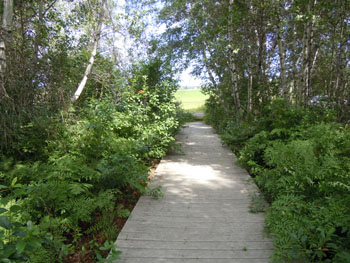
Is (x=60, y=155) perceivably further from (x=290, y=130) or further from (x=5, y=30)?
(x=290, y=130)

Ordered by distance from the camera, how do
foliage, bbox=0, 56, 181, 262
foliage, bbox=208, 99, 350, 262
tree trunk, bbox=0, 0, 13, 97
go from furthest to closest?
tree trunk, bbox=0, 0, 13, 97 < foliage, bbox=0, 56, 181, 262 < foliage, bbox=208, 99, 350, 262

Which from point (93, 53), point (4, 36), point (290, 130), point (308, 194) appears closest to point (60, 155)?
point (4, 36)

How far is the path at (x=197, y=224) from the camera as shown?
8.91 ft

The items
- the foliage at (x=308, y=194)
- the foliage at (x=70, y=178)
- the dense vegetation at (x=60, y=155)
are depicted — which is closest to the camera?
the foliage at (x=308, y=194)

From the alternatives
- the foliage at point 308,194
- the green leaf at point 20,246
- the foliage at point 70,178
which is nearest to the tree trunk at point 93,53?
the foliage at point 70,178

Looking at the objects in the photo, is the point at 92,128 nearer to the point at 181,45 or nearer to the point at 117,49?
the point at 117,49

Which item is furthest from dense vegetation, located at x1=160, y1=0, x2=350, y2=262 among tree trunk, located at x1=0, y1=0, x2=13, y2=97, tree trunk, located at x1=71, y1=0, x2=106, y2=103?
tree trunk, located at x1=0, y1=0, x2=13, y2=97

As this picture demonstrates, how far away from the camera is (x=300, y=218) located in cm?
273

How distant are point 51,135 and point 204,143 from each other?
18.7 feet

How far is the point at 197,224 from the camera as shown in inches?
132

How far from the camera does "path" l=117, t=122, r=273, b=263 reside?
8.91 feet

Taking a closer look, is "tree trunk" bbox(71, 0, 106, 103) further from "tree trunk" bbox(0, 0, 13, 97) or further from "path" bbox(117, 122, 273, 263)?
"path" bbox(117, 122, 273, 263)

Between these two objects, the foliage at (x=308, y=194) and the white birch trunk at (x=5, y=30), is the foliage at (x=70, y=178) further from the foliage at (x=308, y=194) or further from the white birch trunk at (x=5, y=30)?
the foliage at (x=308, y=194)

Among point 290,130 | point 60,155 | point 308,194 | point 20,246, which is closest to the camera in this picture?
point 20,246
